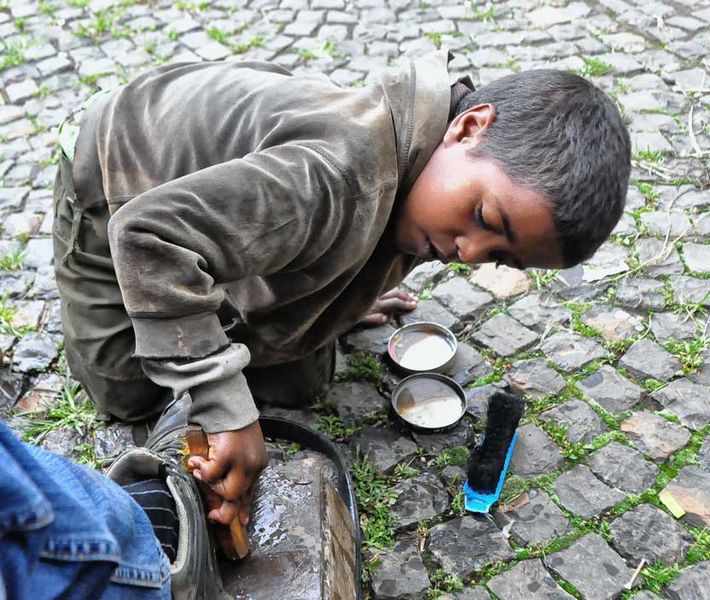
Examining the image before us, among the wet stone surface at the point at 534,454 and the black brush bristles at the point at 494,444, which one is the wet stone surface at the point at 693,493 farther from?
the black brush bristles at the point at 494,444

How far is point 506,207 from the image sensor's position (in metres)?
1.77

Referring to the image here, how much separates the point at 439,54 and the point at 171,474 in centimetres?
139

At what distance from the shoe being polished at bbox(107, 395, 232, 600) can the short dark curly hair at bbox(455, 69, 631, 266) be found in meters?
1.07

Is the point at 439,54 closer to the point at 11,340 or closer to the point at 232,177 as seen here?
the point at 232,177

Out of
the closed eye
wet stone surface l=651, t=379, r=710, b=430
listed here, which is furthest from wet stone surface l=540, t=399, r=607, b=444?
the closed eye

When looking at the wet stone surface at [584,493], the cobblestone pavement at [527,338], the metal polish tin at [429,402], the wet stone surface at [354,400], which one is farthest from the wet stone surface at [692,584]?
the wet stone surface at [354,400]

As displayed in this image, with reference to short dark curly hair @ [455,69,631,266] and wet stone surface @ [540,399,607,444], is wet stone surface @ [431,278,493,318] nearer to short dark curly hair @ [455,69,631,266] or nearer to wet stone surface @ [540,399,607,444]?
wet stone surface @ [540,399,607,444]

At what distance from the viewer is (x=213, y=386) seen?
171cm

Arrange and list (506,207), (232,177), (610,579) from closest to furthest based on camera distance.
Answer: (232,177) < (506,207) < (610,579)

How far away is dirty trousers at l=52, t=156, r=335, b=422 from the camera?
7.63ft

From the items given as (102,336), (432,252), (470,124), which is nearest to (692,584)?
(432,252)

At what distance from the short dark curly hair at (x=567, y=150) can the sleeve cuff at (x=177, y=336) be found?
0.82 meters

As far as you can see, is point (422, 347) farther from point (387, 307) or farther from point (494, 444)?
point (494, 444)

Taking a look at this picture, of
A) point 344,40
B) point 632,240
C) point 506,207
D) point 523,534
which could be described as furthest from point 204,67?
point 344,40
